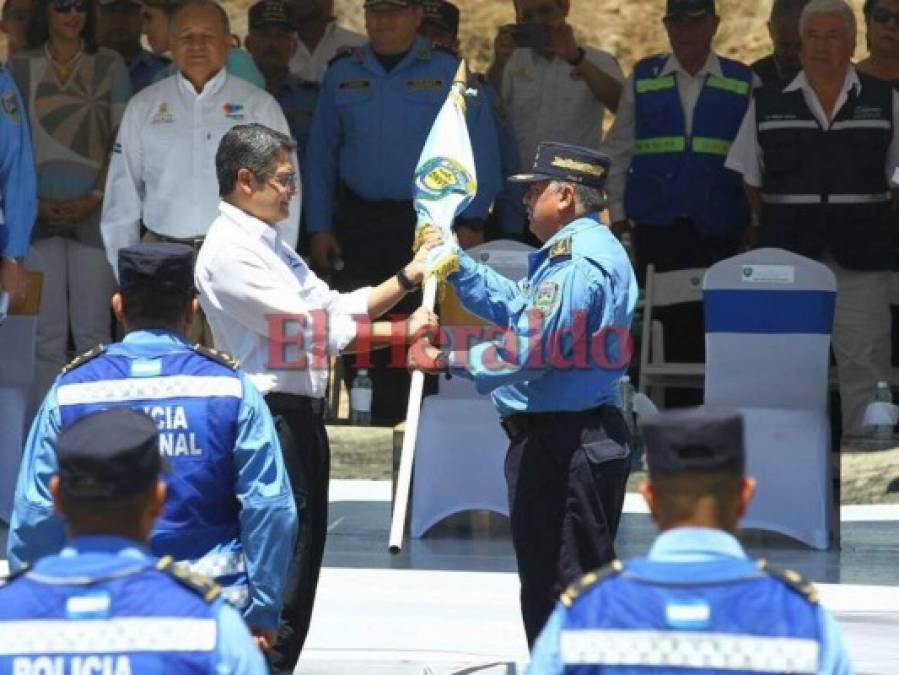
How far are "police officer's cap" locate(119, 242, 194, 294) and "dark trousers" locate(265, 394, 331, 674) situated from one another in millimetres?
1172

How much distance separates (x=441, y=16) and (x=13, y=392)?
11.3 feet

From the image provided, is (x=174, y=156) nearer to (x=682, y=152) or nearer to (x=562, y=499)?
(x=682, y=152)

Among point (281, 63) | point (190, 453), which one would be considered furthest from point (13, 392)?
point (190, 453)

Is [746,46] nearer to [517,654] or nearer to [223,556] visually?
[517,654]

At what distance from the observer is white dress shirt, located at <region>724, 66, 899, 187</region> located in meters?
11.6

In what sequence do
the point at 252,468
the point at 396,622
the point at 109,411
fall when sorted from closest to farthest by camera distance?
the point at 109,411
the point at 252,468
the point at 396,622

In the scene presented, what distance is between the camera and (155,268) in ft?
18.9

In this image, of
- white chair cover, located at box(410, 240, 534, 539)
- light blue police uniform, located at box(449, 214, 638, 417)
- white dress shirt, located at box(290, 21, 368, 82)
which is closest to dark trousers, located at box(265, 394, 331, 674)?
light blue police uniform, located at box(449, 214, 638, 417)

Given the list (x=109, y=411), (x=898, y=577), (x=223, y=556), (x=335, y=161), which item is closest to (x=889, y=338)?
(x=898, y=577)

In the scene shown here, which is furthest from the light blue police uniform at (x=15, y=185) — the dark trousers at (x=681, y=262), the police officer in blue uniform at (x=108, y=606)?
the police officer in blue uniform at (x=108, y=606)

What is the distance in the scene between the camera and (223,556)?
5.82 meters

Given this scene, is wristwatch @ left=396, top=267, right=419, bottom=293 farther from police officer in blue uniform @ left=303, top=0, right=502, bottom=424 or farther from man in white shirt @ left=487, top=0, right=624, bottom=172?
man in white shirt @ left=487, top=0, right=624, bottom=172

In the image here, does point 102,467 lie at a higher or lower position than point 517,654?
higher

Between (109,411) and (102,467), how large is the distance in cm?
35
